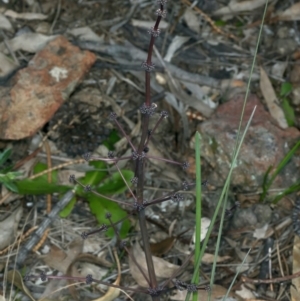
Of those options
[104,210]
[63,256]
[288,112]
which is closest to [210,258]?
[104,210]

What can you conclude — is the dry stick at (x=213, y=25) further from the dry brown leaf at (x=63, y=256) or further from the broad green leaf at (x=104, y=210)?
the dry brown leaf at (x=63, y=256)

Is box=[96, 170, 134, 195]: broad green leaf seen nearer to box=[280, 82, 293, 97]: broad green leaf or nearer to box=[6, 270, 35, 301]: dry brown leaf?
box=[6, 270, 35, 301]: dry brown leaf

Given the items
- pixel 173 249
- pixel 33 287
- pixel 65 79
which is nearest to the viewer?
pixel 33 287

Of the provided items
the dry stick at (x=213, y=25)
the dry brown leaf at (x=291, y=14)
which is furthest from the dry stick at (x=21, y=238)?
the dry brown leaf at (x=291, y=14)

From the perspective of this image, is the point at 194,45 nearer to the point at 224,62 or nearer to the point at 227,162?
the point at 224,62

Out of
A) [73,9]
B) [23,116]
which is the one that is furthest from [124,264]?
[73,9]

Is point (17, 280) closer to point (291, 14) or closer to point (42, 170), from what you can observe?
point (42, 170)
